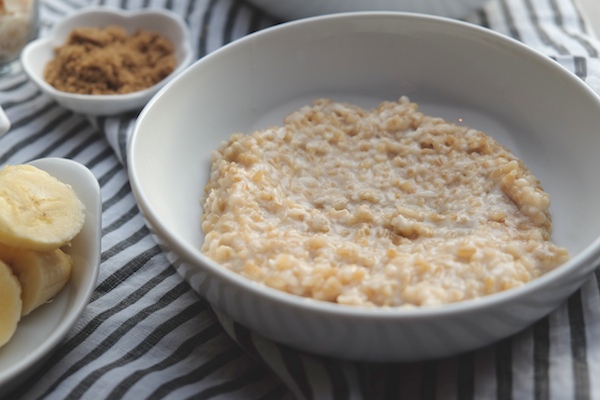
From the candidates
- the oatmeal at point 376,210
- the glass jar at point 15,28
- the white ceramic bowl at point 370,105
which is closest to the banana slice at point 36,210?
the white ceramic bowl at point 370,105

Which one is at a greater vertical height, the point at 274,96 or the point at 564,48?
the point at 564,48

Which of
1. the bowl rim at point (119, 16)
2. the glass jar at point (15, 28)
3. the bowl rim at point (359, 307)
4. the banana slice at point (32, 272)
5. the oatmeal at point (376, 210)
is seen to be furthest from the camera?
the glass jar at point (15, 28)

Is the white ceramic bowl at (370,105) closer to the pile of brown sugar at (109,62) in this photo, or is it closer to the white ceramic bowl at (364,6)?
the white ceramic bowl at (364,6)

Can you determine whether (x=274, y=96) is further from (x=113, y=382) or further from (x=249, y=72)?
(x=113, y=382)

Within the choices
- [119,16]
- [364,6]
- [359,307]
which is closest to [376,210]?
[359,307]

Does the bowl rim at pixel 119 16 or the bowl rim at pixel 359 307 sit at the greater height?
the bowl rim at pixel 359 307

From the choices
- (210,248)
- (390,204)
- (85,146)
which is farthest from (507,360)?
(85,146)
